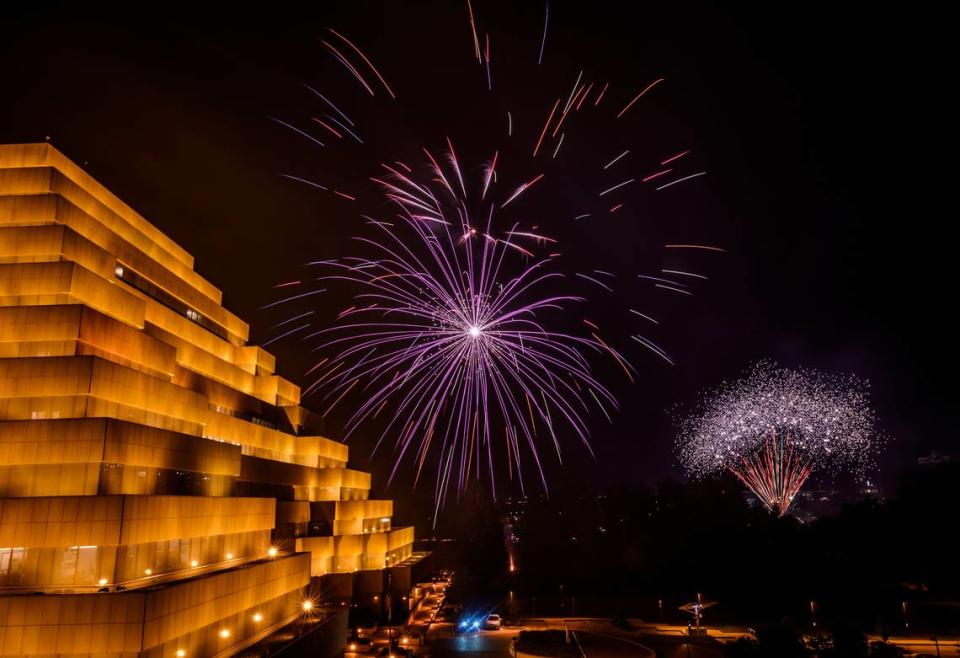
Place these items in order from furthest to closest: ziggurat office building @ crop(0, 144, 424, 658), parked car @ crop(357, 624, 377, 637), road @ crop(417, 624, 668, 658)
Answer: parked car @ crop(357, 624, 377, 637), road @ crop(417, 624, 668, 658), ziggurat office building @ crop(0, 144, 424, 658)

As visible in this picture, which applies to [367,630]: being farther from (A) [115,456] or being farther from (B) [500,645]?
(A) [115,456]

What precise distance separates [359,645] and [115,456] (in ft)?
86.2

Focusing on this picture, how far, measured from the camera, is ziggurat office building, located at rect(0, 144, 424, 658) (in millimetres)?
25172

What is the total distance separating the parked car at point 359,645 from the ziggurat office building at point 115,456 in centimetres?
398

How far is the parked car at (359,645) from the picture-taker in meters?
44.2

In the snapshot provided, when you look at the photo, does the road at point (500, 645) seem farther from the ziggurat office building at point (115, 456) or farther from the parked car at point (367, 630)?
the ziggurat office building at point (115, 456)

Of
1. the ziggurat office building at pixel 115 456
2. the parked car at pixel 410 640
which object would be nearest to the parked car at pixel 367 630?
the parked car at pixel 410 640

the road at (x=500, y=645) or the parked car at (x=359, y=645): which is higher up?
the road at (x=500, y=645)

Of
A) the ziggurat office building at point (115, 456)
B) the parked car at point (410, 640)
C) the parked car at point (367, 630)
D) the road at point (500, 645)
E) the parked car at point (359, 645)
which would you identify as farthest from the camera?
the parked car at point (367, 630)

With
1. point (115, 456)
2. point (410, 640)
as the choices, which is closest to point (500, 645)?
point (410, 640)

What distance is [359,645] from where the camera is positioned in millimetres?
45938

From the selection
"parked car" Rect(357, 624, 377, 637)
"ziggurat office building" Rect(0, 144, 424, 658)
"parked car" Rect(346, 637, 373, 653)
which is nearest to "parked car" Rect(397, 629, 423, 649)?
"parked car" Rect(346, 637, 373, 653)

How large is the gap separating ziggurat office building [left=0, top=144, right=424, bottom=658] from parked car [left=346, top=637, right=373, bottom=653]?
3.98m

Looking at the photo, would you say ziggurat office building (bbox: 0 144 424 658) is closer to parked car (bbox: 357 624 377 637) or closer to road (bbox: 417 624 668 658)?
road (bbox: 417 624 668 658)
